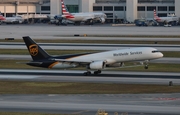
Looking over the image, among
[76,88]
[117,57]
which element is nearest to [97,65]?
[117,57]

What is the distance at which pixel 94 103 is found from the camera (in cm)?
4909

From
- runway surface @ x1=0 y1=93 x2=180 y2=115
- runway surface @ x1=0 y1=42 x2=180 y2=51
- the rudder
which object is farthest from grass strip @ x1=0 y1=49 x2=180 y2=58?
runway surface @ x1=0 y1=93 x2=180 y2=115

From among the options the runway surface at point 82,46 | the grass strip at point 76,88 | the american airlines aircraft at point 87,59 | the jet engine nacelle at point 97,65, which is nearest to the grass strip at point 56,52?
the runway surface at point 82,46

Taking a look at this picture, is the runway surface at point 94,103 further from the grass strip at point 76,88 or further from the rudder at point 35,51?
the rudder at point 35,51

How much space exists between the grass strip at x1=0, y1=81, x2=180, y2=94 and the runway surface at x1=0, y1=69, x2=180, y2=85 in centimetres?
310

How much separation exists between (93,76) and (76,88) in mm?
10682

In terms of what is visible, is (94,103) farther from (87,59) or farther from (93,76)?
(87,59)

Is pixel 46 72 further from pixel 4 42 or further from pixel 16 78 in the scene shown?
pixel 4 42

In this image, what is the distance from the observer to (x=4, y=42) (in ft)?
399

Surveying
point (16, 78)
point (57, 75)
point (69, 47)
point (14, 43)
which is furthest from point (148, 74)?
point (14, 43)

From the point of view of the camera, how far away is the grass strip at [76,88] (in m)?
56.4

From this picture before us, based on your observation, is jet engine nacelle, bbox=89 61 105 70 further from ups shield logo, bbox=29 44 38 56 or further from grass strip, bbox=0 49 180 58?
grass strip, bbox=0 49 180 58

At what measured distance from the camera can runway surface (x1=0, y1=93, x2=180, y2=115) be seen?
149 feet

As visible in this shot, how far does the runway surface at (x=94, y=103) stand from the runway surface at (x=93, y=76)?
1101 cm
